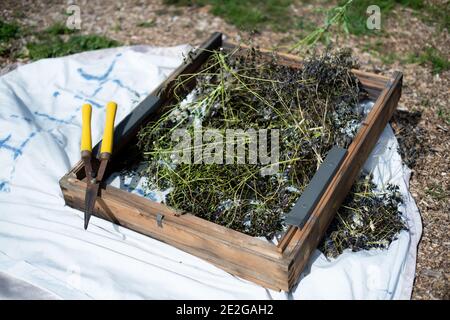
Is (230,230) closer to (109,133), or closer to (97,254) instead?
(97,254)

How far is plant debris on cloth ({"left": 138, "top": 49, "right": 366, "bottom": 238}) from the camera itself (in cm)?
265

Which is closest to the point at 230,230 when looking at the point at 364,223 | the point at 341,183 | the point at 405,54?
the point at 341,183

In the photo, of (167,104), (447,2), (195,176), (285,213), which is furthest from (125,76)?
(447,2)

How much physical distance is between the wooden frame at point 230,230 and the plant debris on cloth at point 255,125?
0.10 m

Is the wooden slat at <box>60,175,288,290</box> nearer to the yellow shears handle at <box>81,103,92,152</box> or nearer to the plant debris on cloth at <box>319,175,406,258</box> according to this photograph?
the yellow shears handle at <box>81,103,92,152</box>

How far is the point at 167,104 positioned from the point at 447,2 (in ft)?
8.91

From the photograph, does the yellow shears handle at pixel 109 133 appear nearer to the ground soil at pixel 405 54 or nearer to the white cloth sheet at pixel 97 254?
the white cloth sheet at pixel 97 254

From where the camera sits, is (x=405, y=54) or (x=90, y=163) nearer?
(x=90, y=163)

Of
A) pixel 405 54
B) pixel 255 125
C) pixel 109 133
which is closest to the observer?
pixel 109 133

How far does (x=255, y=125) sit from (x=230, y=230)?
0.67m

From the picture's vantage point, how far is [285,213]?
8.73 feet

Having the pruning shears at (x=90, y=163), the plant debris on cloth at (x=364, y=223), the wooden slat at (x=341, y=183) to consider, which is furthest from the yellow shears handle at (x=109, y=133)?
the plant debris on cloth at (x=364, y=223)

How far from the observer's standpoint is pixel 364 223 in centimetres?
274

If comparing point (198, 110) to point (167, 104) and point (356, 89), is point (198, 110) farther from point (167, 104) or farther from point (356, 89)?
point (356, 89)
